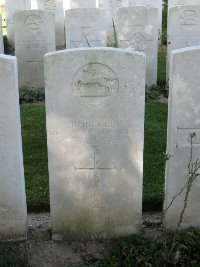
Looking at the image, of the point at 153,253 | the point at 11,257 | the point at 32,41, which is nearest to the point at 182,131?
the point at 153,253

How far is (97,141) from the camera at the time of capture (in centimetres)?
397

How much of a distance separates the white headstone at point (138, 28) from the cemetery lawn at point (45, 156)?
1379mm

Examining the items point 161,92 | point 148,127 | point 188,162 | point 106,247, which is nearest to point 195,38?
point 161,92

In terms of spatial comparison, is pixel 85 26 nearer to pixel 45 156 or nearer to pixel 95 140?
pixel 45 156

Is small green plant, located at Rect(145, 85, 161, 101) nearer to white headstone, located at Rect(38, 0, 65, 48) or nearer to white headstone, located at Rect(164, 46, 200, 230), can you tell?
white headstone, located at Rect(164, 46, 200, 230)

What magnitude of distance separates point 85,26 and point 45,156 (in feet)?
12.5

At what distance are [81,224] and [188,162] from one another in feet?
3.72

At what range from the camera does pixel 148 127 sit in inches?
270

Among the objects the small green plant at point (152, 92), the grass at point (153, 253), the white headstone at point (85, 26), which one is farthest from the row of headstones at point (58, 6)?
the grass at point (153, 253)

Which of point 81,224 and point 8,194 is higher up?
point 8,194

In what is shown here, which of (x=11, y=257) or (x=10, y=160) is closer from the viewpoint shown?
(x=11, y=257)

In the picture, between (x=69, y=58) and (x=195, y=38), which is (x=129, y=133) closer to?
(x=69, y=58)

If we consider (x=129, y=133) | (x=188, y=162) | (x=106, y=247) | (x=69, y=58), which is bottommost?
(x=106, y=247)

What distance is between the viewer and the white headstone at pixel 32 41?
888cm
